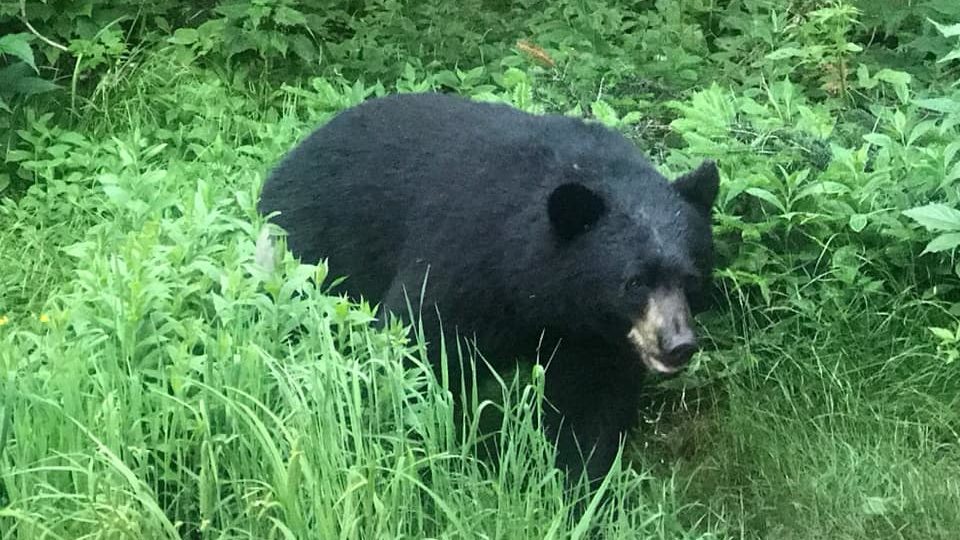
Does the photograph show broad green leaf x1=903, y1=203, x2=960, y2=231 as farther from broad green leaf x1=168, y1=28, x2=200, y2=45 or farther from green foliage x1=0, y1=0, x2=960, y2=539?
broad green leaf x1=168, y1=28, x2=200, y2=45

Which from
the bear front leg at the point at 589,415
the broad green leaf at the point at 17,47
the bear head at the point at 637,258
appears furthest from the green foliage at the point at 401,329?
the broad green leaf at the point at 17,47

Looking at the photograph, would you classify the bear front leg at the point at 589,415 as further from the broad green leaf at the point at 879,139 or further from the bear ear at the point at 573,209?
the broad green leaf at the point at 879,139

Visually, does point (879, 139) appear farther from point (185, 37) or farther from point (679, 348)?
point (185, 37)

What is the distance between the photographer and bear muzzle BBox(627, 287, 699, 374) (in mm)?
4008

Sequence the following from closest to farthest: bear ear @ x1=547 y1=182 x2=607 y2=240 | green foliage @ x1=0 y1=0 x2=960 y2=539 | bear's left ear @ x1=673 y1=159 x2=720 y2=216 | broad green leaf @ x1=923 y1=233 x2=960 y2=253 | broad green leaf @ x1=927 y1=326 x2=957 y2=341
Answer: green foliage @ x1=0 y1=0 x2=960 y2=539 < bear ear @ x1=547 y1=182 x2=607 y2=240 < bear's left ear @ x1=673 y1=159 x2=720 y2=216 < broad green leaf @ x1=927 y1=326 x2=957 y2=341 < broad green leaf @ x1=923 y1=233 x2=960 y2=253

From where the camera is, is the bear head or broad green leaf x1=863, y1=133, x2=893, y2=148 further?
broad green leaf x1=863, y1=133, x2=893, y2=148

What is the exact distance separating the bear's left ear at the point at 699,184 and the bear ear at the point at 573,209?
0.34m

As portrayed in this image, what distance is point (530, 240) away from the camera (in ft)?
14.1

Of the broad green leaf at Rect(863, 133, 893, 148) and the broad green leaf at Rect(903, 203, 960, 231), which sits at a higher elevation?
the broad green leaf at Rect(863, 133, 893, 148)

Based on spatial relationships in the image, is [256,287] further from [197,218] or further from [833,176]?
[833,176]

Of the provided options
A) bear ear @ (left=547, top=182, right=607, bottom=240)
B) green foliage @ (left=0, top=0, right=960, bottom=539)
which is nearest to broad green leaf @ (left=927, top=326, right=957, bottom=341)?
green foliage @ (left=0, top=0, right=960, bottom=539)

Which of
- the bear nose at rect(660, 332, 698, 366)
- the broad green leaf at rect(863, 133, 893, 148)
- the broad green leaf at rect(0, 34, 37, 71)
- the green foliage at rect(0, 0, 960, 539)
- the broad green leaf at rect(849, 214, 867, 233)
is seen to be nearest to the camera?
the green foliage at rect(0, 0, 960, 539)

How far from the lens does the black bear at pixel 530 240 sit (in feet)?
13.6

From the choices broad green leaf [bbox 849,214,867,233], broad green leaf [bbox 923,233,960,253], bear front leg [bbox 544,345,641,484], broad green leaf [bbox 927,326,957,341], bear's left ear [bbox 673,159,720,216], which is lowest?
bear front leg [bbox 544,345,641,484]
